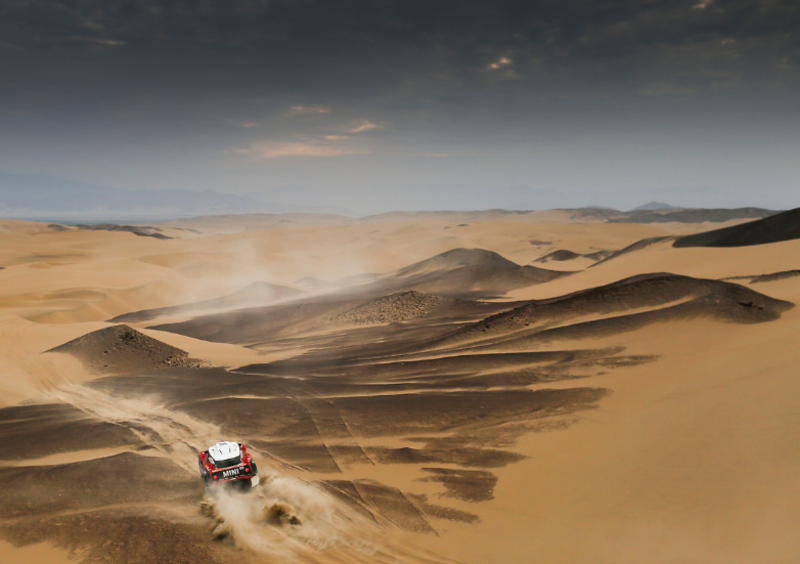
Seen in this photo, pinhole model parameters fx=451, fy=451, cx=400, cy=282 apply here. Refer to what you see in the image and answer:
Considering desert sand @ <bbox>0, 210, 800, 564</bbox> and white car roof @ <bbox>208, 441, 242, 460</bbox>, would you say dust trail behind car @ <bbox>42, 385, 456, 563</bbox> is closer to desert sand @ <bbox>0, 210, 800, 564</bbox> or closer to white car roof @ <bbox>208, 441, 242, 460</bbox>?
desert sand @ <bbox>0, 210, 800, 564</bbox>

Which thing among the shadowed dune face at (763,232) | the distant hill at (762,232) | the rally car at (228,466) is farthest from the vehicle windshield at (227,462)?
the distant hill at (762,232)

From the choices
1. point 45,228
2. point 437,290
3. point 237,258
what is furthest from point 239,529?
point 45,228

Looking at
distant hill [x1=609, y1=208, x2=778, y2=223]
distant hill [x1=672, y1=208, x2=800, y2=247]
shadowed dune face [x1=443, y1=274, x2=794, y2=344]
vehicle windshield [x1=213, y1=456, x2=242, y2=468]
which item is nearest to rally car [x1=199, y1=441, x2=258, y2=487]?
vehicle windshield [x1=213, y1=456, x2=242, y2=468]

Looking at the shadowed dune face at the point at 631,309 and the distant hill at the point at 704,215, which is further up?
the distant hill at the point at 704,215

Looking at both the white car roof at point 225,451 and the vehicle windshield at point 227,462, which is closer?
the vehicle windshield at point 227,462

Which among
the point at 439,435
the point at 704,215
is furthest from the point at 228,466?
the point at 704,215

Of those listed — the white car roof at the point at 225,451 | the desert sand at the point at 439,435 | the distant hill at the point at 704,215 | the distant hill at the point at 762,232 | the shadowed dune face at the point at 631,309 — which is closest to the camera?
the desert sand at the point at 439,435

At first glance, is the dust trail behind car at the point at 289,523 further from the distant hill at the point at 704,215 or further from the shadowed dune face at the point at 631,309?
the distant hill at the point at 704,215

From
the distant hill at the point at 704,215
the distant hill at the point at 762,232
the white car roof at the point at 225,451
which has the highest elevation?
the distant hill at the point at 704,215
